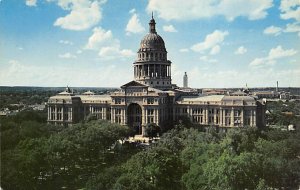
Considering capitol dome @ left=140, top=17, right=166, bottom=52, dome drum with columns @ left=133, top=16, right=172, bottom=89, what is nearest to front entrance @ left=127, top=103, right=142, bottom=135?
dome drum with columns @ left=133, top=16, right=172, bottom=89

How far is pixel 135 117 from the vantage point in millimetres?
90750

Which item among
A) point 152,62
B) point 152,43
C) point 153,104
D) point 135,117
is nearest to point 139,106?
point 135,117

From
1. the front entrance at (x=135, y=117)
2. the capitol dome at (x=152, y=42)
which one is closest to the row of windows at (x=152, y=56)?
the capitol dome at (x=152, y=42)

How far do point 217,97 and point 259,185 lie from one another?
5322 cm

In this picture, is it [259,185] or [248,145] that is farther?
[248,145]

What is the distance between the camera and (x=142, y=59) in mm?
100188

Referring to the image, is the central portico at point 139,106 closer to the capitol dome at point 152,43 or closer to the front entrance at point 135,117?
the front entrance at point 135,117

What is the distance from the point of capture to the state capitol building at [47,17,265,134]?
84438 mm

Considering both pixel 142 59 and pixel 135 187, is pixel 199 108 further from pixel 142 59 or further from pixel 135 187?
pixel 135 187

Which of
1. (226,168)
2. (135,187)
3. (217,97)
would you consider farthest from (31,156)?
(217,97)

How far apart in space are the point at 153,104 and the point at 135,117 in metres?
6.64

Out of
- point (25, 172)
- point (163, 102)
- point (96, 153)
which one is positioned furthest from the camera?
point (163, 102)

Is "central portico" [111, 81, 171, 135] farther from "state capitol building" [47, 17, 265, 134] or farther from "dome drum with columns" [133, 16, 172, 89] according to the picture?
"dome drum with columns" [133, 16, 172, 89]

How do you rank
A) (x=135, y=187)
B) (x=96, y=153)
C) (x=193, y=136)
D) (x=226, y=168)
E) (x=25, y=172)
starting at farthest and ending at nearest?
(x=193, y=136), (x=96, y=153), (x=25, y=172), (x=226, y=168), (x=135, y=187)
